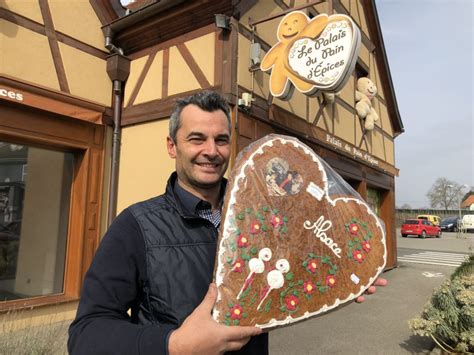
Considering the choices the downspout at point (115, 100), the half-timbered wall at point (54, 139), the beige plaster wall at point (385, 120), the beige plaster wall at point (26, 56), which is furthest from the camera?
the beige plaster wall at point (385, 120)

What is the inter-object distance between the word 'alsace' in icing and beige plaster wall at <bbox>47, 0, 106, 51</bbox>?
18.2 feet

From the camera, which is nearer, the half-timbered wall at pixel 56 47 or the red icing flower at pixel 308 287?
the red icing flower at pixel 308 287

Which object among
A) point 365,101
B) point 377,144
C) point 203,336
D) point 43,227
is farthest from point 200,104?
point 377,144

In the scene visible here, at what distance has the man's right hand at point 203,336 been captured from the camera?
94cm

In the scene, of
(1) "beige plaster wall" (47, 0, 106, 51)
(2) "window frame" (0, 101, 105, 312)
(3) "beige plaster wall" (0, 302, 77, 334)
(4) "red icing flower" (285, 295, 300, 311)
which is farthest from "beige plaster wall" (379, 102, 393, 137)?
(4) "red icing flower" (285, 295, 300, 311)

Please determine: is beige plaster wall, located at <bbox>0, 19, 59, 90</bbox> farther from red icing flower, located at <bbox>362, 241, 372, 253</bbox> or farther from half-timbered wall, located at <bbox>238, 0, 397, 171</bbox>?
red icing flower, located at <bbox>362, 241, 372, 253</bbox>

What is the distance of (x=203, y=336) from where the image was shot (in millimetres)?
948

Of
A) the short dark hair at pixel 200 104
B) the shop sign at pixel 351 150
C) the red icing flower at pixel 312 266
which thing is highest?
the shop sign at pixel 351 150

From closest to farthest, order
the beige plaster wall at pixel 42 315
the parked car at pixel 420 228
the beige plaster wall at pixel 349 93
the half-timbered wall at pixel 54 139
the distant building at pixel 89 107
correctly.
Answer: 1. the beige plaster wall at pixel 42 315
2. the half-timbered wall at pixel 54 139
3. the distant building at pixel 89 107
4. the beige plaster wall at pixel 349 93
5. the parked car at pixel 420 228

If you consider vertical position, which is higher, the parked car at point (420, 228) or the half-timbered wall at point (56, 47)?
the half-timbered wall at point (56, 47)

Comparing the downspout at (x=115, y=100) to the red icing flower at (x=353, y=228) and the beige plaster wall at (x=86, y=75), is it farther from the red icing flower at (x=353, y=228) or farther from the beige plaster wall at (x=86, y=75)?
the red icing flower at (x=353, y=228)

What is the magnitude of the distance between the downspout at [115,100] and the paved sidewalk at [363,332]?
333 centimetres

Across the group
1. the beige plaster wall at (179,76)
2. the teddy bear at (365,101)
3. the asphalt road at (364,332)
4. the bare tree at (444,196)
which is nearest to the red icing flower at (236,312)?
the asphalt road at (364,332)

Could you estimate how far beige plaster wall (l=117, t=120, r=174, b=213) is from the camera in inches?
210
